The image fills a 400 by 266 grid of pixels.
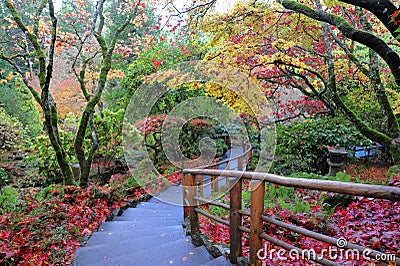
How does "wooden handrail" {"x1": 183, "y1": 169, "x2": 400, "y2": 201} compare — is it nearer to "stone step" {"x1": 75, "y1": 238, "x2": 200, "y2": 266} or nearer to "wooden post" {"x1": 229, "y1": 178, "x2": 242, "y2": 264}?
"wooden post" {"x1": 229, "y1": 178, "x2": 242, "y2": 264}

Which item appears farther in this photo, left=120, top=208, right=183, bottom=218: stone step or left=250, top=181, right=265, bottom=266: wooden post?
left=120, top=208, right=183, bottom=218: stone step

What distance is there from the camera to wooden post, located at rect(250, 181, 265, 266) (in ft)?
6.38

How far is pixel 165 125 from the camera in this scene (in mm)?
8828

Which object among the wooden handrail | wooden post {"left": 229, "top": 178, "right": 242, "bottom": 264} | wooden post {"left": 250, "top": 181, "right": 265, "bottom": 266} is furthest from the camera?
wooden post {"left": 229, "top": 178, "right": 242, "bottom": 264}

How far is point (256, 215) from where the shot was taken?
1965 mm

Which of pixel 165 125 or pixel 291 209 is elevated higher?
pixel 165 125

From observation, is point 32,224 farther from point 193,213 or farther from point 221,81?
point 221,81

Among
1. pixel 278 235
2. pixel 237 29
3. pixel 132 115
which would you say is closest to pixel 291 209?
pixel 278 235

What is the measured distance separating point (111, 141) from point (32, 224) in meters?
3.86

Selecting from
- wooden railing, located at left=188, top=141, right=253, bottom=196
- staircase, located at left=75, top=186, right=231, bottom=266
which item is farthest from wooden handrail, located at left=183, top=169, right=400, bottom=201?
wooden railing, located at left=188, top=141, right=253, bottom=196

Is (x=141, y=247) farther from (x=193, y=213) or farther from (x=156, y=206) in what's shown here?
(x=156, y=206)

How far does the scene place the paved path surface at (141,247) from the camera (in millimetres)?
2484

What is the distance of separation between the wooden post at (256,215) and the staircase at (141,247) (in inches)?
14.3

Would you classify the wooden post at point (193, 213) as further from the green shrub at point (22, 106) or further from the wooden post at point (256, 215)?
the green shrub at point (22, 106)
